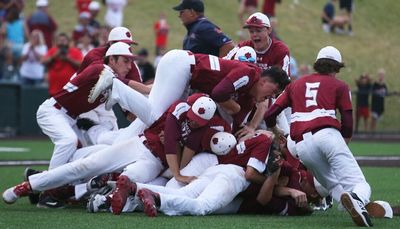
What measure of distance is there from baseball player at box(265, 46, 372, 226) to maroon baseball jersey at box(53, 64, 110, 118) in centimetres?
228

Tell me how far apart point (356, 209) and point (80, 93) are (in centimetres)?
394

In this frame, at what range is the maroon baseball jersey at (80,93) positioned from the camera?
1173 centimetres

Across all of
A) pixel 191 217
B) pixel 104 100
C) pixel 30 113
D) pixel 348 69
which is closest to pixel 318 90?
pixel 191 217

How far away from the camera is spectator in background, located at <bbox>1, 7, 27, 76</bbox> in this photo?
82.3 ft

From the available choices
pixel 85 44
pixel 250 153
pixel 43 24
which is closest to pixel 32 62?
pixel 43 24

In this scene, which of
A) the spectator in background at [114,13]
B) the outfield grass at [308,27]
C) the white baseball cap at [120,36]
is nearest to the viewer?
the white baseball cap at [120,36]

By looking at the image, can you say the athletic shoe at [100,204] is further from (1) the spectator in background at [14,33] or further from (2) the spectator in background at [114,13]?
(2) the spectator in background at [114,13]

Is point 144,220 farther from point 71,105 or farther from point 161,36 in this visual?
point 161,36

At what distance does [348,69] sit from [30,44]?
10.8m

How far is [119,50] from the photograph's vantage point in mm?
12109

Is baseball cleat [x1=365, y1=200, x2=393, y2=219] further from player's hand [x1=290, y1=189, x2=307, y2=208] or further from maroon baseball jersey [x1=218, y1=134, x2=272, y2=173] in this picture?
maroon baseball jersey [x1=218, y1=134, x2=272, y2=173]

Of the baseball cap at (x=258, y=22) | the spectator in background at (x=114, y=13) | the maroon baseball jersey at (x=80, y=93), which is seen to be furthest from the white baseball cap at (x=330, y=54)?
the spectator in background at (x=114, y=13)

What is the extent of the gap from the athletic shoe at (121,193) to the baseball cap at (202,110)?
977 mm

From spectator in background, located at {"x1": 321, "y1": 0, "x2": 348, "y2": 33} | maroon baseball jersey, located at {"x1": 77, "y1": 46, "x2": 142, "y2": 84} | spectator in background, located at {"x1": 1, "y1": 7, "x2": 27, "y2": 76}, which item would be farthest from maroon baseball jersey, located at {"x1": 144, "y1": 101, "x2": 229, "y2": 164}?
spectator in background, located at {"x1": 321, "y1": 0, "x2": 348, "y2": 33}
